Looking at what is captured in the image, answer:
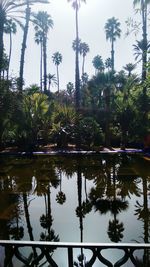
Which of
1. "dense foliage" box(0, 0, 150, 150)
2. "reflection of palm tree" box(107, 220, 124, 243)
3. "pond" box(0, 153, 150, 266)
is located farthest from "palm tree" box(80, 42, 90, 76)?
"reflection of palm tree" box(107, 220, 124, 243)

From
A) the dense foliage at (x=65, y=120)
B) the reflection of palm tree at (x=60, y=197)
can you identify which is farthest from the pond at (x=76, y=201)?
the dense foliage at (x=65, y=120)

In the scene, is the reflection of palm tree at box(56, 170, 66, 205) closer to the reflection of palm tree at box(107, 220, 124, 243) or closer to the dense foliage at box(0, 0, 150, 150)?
the reflection of palm tree at box(107, 220, 124, 243)

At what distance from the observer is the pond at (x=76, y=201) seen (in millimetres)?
7141

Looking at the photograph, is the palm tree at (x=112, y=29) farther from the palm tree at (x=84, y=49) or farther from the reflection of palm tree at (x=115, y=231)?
the reflection of palm tree at (x=115, y=231)

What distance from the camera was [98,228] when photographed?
24.5ft

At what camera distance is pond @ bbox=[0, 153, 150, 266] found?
7141 millimetres

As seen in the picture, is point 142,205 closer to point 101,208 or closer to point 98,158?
point 101,208

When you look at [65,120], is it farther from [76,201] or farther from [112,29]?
[112,29]

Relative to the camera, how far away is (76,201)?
10031mm

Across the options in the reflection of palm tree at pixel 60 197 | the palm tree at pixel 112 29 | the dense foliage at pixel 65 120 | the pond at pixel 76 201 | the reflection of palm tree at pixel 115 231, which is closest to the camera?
the reflection of palm tree at pixel 115 231

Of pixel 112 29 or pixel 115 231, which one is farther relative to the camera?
pixel 112 29

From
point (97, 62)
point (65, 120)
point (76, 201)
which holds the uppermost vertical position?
point (97, 62)

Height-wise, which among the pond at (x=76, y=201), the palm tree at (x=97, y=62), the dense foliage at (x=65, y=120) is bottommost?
the pond at (x=76, y=201)

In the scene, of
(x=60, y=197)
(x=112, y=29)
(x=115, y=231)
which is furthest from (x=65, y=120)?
(x=112, y=29)
